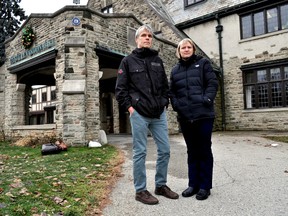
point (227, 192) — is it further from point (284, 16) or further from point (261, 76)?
point (284, 16)

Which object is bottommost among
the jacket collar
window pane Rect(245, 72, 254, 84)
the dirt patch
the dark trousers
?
the dirt patch

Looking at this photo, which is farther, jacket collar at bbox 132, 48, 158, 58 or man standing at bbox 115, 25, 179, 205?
jacket collar at bbox 132, 48, 158, 58

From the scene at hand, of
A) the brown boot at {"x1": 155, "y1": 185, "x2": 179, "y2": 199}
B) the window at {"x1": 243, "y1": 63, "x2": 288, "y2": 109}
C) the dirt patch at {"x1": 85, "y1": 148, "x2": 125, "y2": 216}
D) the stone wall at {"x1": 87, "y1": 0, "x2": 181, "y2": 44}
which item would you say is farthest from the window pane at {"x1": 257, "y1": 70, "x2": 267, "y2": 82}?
the brown boot at {"x1": 155, "y1": 185, "x2": 179, "y2": 199}

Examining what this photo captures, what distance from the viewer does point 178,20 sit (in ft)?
54.9

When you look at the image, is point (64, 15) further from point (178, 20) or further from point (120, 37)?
point (178, 20)

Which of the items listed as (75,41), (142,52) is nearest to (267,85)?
(75,41)

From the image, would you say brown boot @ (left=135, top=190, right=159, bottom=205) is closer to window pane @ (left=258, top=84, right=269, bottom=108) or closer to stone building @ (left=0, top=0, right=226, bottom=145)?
stone building @ (left=0, top=0, right=226, bottom=145)

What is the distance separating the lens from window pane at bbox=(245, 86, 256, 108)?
1399 cm

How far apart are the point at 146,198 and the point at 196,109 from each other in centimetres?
121

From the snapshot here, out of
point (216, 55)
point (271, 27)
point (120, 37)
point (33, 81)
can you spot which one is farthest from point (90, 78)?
point (271, 27)

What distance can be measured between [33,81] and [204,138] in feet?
37.8

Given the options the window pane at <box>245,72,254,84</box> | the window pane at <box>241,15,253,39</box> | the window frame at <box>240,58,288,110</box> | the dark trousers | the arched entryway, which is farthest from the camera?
the arched entryway

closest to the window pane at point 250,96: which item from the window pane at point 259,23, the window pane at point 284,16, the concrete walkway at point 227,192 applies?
the window pane at point 259,23

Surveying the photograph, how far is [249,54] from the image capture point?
14070 millimetres
